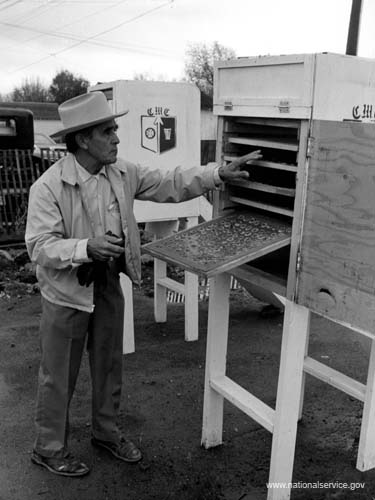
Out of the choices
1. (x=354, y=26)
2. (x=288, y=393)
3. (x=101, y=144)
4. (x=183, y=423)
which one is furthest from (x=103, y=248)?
(x=354, y=26)

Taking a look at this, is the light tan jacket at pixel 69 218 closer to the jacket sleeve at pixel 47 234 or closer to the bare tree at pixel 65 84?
the jacket sleeve at pixel 47 234

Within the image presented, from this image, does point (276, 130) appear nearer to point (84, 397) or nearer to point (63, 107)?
point (63, 107)

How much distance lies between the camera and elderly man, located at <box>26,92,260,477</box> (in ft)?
9.11

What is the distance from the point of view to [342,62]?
7.84 ft

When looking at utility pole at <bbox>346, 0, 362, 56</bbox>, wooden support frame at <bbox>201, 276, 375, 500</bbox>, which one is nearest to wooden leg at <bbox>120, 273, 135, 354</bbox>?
wooden support frame at <bbox>201, 276, 375, 500</bbox>

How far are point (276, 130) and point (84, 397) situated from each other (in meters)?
2.31

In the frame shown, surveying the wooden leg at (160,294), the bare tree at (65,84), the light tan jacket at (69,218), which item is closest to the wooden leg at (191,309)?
the wooden leg at (160,294)

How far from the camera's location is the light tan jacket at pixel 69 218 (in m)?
2.73

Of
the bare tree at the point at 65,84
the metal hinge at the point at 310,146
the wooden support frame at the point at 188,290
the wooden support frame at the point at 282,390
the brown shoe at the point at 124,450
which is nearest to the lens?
the metal hinge at the point at 310,146

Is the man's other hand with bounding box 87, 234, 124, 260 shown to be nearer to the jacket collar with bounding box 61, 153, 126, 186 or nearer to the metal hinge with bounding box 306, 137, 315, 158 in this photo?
the jacket collar with bounding box 61, 153, 126, 186

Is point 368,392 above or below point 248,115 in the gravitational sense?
below

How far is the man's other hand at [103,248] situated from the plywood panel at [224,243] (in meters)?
0.26

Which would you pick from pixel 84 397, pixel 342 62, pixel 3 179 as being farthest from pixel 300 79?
pixel 3 179

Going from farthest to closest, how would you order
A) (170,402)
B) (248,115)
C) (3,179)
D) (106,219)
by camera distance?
(3,179)
(170,402)
(106,219)
(248,115)
